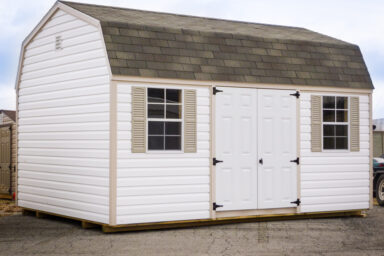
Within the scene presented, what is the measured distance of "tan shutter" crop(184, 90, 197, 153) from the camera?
10.0 m

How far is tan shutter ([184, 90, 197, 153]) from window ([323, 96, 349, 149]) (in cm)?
290

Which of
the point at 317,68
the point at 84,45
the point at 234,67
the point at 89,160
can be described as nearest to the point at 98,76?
the point at 84,45

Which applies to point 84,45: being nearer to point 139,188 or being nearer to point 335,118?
point 139,188

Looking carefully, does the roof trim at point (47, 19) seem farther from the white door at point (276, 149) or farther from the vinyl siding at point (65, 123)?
the white door at point (276, 149)

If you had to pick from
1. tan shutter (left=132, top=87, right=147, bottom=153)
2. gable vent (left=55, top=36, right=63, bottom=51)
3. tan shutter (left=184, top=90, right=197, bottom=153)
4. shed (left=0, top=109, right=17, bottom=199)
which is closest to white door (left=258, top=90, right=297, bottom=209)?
tan shutter (left=184, top=90, right=197, bottom=153)

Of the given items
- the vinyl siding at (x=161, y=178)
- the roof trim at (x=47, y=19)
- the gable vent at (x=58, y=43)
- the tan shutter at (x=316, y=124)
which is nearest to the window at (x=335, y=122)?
the tan shutter at (x=316, y=124)

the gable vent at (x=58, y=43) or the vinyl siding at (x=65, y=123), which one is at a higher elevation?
the gable vent at (x=58, y=43)

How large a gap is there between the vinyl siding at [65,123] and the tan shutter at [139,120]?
0.44m

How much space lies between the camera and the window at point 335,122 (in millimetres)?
11469

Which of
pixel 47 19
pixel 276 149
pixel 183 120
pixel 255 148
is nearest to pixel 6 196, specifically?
pixel 47 19

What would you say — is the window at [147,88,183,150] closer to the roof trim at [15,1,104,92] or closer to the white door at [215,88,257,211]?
the white door at [215,88,257,211]

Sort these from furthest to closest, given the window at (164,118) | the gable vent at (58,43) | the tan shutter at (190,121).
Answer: the gable vent at (58,43) < the tan shutter at (190,121) < the window at (164,118)

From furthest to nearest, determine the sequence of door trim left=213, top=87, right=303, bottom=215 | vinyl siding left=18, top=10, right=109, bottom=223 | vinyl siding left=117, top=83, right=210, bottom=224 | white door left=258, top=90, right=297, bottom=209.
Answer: white door left=258, top=90, right=297, bottom=209 < door trim left=213, top=87, right=303, bottom=215 < vinyl siding left=18, top=10, right=109, bottom=223 < vinyl siding left=117, top=83, right=210, bottom=224

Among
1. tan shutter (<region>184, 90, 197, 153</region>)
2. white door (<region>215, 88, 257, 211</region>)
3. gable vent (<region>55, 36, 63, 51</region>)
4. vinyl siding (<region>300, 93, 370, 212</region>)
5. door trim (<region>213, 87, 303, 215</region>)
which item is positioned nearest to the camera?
tan shutter (<region>184, 90, 197, 153</region>)
